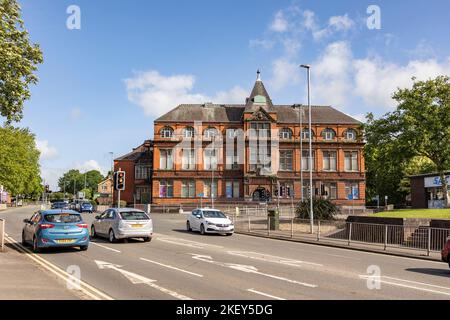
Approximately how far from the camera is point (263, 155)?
66375mm

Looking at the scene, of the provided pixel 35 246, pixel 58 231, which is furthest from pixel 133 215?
pixel 35 246

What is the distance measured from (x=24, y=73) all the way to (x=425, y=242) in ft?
60.2

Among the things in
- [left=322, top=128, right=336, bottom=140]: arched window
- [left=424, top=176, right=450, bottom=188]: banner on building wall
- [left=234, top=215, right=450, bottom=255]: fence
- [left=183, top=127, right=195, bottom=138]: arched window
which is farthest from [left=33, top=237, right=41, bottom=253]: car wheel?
[left=322, top=128, right=336, bottom=140]: arched window

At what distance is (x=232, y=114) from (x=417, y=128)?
130ft

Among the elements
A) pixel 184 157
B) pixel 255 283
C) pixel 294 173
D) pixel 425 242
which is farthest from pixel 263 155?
pixel 255 283

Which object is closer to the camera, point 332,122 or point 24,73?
point 24,73

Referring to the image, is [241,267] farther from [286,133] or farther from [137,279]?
[286,133]

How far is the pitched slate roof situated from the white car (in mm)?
41772

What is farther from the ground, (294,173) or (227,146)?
(227,146)

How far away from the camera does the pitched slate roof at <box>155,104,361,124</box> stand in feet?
224

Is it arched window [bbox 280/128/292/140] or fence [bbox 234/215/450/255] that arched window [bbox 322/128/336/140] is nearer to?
arched window [bbox 280/128/292/140]
